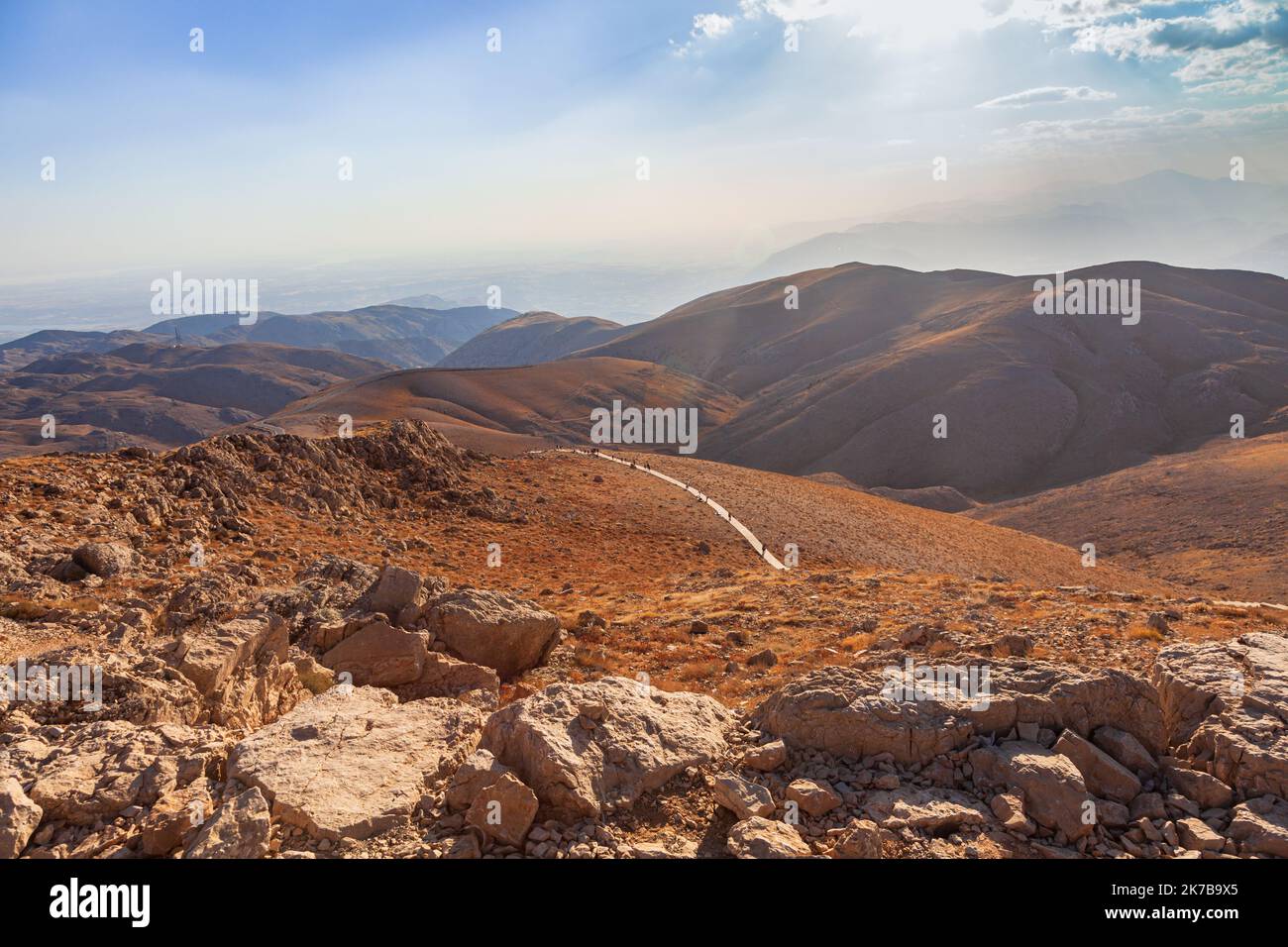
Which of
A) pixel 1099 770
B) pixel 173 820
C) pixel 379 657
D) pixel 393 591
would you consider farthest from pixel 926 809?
pixel 393 591

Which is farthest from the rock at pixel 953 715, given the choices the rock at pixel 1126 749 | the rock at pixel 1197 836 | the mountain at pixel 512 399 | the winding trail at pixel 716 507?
the mountain at pixel 512 399

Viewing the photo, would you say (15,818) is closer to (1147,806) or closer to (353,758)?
(353,758)

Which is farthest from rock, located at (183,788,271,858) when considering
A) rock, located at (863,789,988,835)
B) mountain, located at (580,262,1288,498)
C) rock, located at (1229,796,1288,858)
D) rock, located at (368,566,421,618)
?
mountain, located at (580,262,1288,498)

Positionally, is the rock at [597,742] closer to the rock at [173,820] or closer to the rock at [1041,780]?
the rock at [173,820]

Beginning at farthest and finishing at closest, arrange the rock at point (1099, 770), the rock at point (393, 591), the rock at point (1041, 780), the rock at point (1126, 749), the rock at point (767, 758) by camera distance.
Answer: the rock at point (393, 591)
the rock at point (767, 758)
the rock at point (1126, 749)
the rock at point (1099, 770)
the rock at point (1041, 780)
